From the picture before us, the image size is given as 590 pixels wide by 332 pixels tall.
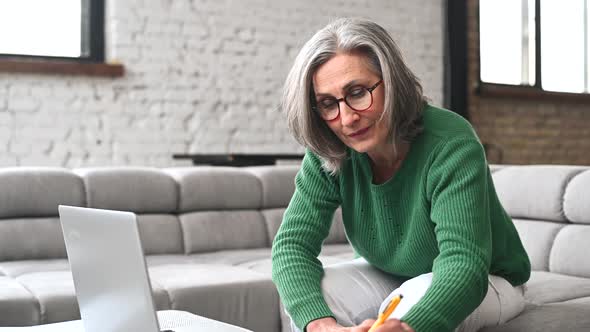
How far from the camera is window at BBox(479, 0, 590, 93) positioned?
21.9ft

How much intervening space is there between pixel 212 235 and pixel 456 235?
213 centimetres

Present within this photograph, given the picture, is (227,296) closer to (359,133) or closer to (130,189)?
(130,189)

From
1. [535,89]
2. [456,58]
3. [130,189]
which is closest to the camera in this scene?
[130,189]

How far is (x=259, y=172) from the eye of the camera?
378 cm

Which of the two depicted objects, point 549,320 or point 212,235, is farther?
point 212,235

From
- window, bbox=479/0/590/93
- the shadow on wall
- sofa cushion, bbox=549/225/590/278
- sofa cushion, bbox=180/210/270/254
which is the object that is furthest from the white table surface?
window, bbox=479/0/590/93

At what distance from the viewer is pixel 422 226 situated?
1.69 m

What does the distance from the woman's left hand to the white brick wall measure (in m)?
3.71

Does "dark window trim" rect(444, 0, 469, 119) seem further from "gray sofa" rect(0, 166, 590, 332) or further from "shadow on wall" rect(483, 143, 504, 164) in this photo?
"gray sofa" rect(0, 166, 590, 332)

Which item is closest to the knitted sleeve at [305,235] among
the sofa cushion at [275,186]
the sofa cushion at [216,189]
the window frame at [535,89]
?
the sofa cushion at [216,189]

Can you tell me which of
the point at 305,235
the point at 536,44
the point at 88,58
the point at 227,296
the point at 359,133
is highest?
the point at 536,44

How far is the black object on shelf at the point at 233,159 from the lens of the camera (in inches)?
177

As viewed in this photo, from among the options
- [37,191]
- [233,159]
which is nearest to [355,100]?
[37,191]

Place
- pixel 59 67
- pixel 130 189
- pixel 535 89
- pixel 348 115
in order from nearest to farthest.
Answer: pixel 348 115, pixel 130 189, pixel 59 67, pixel 535 89
